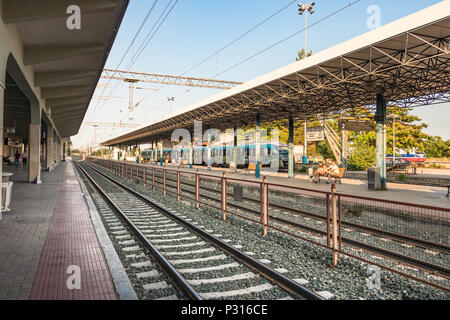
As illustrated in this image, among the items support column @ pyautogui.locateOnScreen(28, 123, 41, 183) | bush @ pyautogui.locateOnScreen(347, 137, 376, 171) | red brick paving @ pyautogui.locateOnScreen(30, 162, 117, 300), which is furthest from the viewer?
bush @ pyautogui.locateOnScreen(347, 137, 376, 171)

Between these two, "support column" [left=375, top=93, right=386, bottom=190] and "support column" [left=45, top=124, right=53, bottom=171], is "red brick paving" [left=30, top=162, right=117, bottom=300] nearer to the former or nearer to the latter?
"support column" [left=375, top=93, right=386, bottom=190]

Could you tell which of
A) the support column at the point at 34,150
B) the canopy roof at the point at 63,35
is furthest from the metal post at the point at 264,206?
the support column at the point at 34,150

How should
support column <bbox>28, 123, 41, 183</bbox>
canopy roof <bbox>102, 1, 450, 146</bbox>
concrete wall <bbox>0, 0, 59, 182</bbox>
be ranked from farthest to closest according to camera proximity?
support column <bbox>28, 123, 41, 183</bbox>, canopy roof <bbox>102, 1, 450, 146</bbox>, concrete wall <bbox>0, 0, 59, 182</bbox>

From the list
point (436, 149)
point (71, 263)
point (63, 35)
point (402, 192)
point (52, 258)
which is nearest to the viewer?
point (71, 263)

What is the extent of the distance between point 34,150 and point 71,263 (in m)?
14.4

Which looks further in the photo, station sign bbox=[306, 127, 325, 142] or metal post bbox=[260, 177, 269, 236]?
station sign bbox=[306, 127, 325, 142]

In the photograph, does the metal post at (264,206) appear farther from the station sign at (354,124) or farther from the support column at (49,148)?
the support column at (49,148)

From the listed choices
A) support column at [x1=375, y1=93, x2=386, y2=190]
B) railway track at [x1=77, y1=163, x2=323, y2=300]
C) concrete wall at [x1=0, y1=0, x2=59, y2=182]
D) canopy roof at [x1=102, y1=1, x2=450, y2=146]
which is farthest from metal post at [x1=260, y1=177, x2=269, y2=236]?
support column at [x1=375, y1=93, x2=386, y2=190]

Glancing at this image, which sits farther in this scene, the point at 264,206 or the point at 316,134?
the point at 316,134

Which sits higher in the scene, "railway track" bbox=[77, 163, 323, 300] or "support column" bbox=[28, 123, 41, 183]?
"support column" bbox=[28, 123, 41, 183]

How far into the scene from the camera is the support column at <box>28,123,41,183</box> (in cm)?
1658

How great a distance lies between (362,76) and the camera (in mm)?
12859

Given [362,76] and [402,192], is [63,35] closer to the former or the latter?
[362,76]

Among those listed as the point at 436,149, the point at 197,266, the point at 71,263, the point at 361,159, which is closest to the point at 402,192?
the point at 197,266
